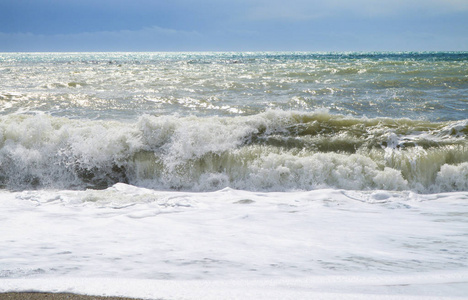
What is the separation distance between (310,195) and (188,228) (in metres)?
2.03

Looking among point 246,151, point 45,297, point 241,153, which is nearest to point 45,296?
point 45,297

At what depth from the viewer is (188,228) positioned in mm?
3871

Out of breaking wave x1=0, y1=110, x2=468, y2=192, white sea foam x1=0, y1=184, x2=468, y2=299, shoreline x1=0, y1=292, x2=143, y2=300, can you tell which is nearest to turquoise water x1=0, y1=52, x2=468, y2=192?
breaking wave x1=0, y1=110, x2=468, y2=192

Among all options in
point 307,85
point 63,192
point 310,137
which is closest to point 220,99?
point 307,85

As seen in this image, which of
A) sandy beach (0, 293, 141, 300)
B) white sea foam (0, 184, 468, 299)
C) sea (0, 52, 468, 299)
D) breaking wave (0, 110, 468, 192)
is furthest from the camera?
breaking wave (0, 110, 468, 192)

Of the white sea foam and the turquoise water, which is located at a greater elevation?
the turquoise water

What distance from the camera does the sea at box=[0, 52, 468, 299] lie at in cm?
269

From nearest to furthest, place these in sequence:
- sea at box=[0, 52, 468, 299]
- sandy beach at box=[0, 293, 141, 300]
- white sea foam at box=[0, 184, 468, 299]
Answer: sandy beach at box=[0, 293, 141, 300], white sea foam at box=[0, 184, 468, 299], sea at box=[0, 52, 468, 299]

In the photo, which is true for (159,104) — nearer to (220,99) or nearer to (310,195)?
(220,99)

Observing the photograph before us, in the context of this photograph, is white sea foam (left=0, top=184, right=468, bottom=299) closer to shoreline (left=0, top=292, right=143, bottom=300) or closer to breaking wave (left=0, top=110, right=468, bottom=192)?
shoreline (left=0, top=292, right=143, bottom=300)

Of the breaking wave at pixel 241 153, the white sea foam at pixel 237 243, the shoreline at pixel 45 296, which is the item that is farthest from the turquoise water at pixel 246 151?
the shoreline at pixel 45 296

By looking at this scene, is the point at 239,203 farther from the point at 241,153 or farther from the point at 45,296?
the point at 45,296

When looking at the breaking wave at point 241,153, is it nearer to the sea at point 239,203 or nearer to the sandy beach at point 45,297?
the sea at point 239,203

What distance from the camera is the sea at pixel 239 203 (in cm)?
269
